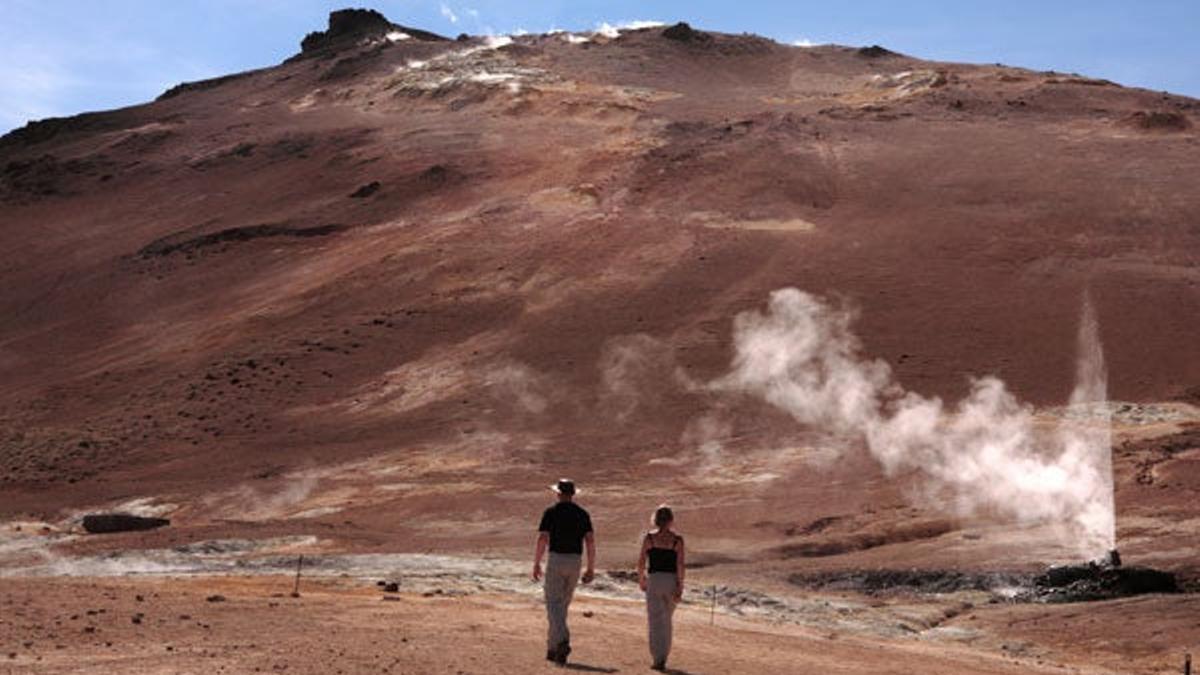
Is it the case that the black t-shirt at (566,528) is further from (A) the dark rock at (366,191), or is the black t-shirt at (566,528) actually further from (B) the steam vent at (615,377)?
(A) the dark rock at (366,191)

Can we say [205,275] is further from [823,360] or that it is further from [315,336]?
[823,360]

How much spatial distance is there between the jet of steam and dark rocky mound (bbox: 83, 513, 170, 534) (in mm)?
16066

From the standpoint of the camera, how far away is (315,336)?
149 feet

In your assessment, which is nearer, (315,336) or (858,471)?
(858,471)

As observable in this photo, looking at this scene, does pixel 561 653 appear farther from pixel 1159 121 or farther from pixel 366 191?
pixel 1159 121

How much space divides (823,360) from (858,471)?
8526 mm

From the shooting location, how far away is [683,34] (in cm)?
8800

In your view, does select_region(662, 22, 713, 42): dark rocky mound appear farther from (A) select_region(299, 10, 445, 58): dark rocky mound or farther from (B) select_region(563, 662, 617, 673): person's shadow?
(B) select_region(563, 662, 617, 673): person's shadow

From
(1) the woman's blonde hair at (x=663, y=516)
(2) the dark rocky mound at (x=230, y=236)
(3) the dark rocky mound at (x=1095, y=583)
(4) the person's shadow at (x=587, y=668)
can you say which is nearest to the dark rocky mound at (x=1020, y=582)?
(3) the dark rocky mound at (x=1095, y=583)

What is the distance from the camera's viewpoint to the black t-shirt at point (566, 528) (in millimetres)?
11477

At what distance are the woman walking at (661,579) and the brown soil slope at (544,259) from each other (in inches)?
699

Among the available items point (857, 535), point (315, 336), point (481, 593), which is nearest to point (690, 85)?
point (315, 336)

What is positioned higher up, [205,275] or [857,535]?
[205,275]

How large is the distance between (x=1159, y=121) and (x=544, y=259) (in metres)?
28.8
